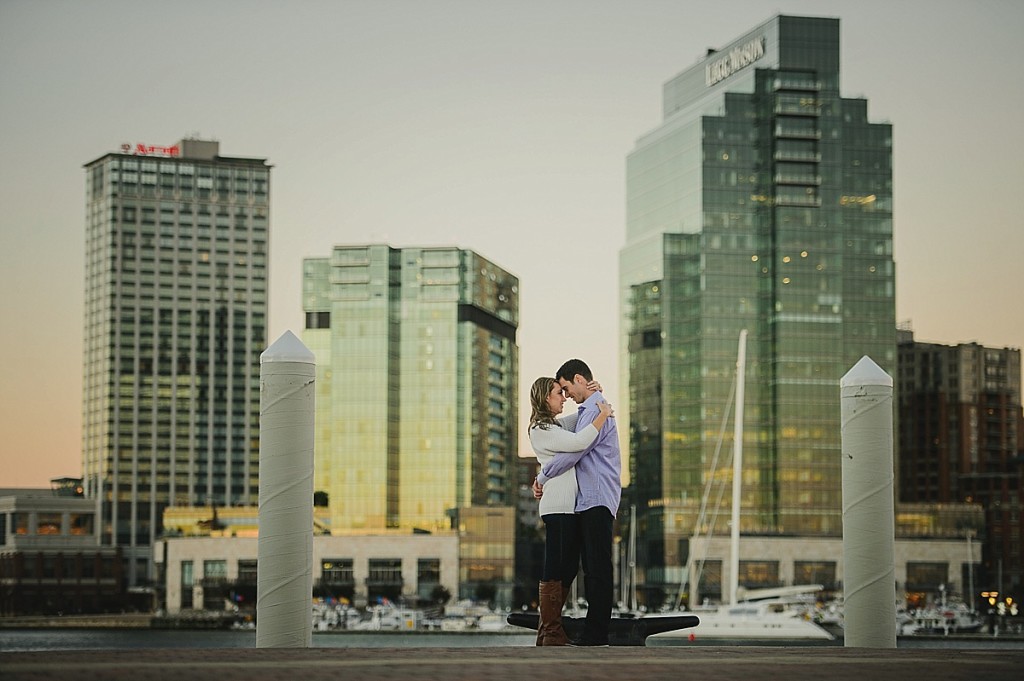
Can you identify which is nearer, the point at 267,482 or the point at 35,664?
the point at 35,664

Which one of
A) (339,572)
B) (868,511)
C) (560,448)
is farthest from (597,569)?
(339,572)

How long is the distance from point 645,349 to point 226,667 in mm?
178692

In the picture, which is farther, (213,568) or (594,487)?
(213,568)

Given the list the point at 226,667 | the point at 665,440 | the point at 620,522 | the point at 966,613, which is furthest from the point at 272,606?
the point at 620,522

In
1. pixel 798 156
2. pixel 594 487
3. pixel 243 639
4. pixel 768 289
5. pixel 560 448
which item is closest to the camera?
pixel 560 448

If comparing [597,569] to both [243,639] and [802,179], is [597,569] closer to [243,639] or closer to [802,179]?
[243,639]

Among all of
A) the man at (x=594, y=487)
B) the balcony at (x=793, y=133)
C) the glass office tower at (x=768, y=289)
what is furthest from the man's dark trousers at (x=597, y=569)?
the balcony at (x=793, y=133)

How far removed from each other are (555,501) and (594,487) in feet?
1.23

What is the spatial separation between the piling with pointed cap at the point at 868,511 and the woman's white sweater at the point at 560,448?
10.3 ft

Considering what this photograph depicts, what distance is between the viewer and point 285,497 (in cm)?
1402

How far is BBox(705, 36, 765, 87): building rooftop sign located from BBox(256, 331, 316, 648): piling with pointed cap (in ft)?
578

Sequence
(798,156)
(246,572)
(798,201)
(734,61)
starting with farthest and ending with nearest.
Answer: (734,61) → (798,156) → (798,201) → (246,572)

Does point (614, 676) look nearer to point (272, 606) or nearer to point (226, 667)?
point (226, 667)

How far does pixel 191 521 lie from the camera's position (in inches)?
7731
